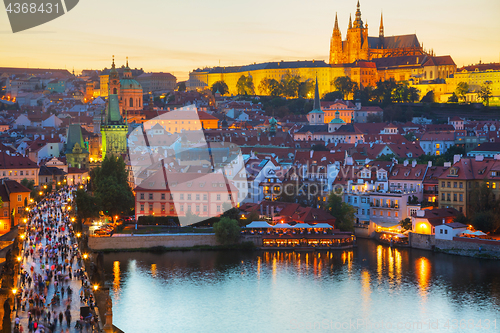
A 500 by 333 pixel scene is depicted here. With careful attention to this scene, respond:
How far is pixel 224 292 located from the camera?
88.7 ft

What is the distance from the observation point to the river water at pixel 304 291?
23.5 meters

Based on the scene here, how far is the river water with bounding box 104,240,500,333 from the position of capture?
2350 cm

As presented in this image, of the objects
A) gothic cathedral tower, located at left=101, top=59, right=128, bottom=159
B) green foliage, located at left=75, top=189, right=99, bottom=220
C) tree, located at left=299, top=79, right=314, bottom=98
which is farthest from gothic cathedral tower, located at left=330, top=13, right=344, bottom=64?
green foliage, located at left=75, top=189, right=99, bottom=220

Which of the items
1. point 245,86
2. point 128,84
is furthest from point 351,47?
point 128,84

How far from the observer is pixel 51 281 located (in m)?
22.6

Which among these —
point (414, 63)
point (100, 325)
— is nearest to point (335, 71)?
point (414, 63)

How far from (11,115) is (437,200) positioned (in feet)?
261

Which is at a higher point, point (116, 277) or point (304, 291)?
point (116, 277)

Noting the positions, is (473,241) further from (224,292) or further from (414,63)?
(414,63)

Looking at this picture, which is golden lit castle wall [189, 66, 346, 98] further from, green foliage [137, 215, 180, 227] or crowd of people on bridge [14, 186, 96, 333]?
crowd of people on bridge [14, 186, 96, 333]

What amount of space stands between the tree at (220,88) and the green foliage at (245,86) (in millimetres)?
3273

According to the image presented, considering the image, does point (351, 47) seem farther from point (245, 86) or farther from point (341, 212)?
point (341, 212)

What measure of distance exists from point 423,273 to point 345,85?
71.5 meters

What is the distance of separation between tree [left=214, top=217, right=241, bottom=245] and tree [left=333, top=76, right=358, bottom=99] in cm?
6655
